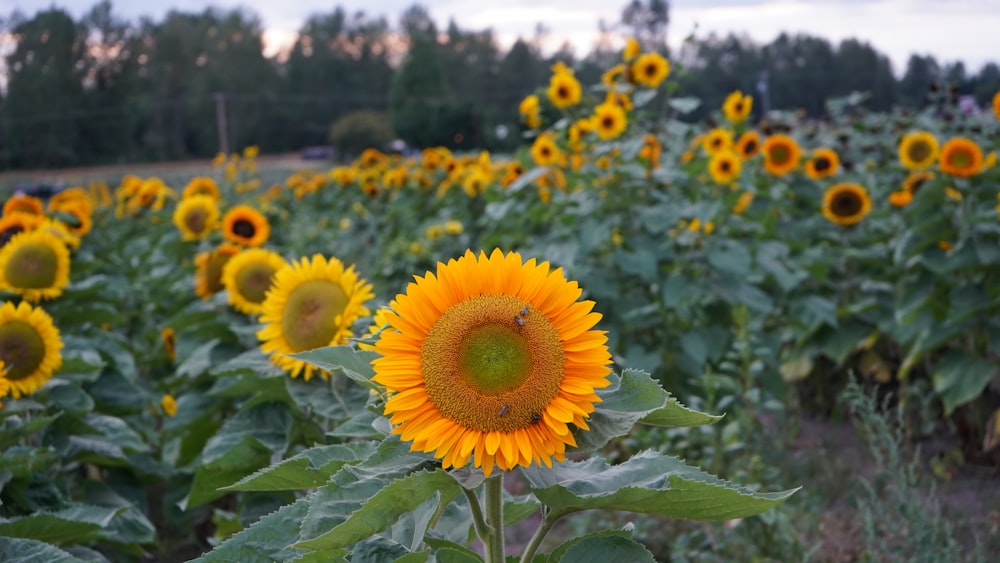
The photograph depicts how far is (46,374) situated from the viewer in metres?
2.47

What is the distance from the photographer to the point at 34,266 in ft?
10.5

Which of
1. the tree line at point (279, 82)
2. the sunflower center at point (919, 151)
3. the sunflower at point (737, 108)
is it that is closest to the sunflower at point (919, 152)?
the sunflower center at point (919, 151)

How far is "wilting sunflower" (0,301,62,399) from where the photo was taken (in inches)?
94.1

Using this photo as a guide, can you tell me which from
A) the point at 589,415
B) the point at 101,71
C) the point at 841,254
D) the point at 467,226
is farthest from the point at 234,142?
the point at 589,415

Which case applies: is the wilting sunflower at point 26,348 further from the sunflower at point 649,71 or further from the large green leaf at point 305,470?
the sunflower at point 649,71

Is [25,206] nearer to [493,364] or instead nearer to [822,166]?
[493,364]

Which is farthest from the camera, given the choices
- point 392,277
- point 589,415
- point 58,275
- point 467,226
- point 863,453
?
point 467,226

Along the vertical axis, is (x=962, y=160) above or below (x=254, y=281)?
above

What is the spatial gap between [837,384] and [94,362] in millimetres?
3703

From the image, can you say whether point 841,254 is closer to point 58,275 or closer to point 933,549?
point 933,549

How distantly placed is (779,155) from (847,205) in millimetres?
666

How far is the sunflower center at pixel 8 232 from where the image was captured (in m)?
3.65

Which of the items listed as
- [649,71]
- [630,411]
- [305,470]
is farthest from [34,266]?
[649,71]

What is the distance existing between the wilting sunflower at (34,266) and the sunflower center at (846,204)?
12.0ft
